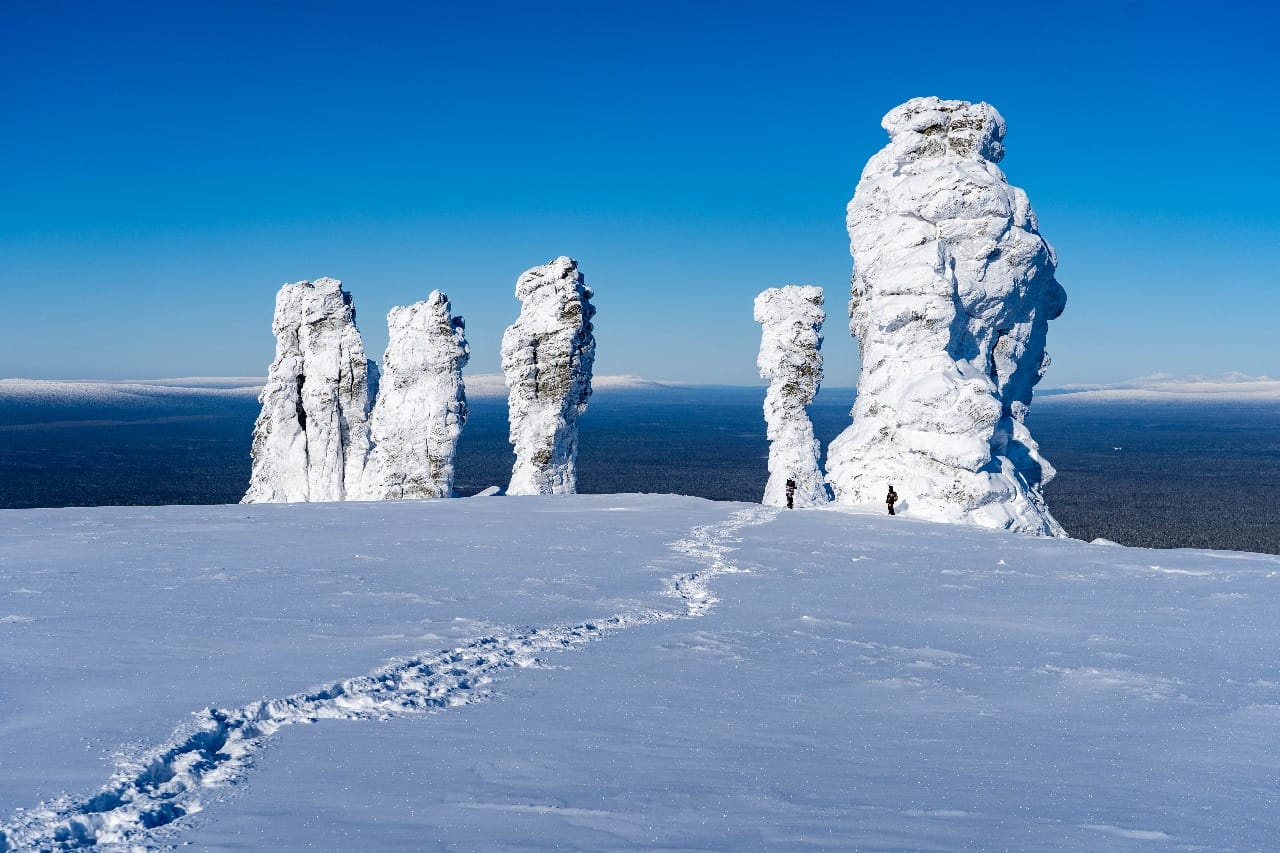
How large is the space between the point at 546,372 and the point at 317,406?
9.90 metres

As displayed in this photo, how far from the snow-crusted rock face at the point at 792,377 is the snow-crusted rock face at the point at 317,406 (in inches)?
622

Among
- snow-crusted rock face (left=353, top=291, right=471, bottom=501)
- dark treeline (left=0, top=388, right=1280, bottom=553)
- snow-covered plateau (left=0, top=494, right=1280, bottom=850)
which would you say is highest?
snow-crusted rock face (left=353, top=291, right=471, bottom=501)

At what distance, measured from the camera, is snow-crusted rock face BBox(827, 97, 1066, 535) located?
27.2 m

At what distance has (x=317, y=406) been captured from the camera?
39.5m

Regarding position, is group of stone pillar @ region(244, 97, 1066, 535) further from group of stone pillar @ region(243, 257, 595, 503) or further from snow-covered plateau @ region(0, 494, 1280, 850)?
snow-covered plateau @ region(0, 494, 1280, 850)

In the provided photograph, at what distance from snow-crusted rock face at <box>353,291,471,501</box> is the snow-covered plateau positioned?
19.0 meters

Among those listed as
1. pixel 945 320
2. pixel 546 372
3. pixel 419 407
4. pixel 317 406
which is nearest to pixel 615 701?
pixel 945 320

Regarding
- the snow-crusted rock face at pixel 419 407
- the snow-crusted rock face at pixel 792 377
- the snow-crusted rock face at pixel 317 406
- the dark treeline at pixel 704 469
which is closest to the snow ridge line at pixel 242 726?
the snow-crusted rock face at pixel 419 407

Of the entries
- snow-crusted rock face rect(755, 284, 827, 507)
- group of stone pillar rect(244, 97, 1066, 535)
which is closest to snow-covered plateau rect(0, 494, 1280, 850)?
group of stone pillar rect(244, 97, 1066, 535)

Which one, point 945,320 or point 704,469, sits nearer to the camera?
point 945,320

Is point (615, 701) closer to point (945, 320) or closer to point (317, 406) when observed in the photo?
point (945, 320)

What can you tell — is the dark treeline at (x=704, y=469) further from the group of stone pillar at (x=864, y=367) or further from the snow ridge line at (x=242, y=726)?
the snow ridge line at (x=242, y=726)

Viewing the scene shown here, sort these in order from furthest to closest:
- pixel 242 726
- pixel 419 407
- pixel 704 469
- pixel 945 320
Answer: pixel 704 469 → pixel 419 407 → pixel 945 320 → pixel 242 726

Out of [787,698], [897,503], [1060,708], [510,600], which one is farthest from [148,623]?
[897,503]
